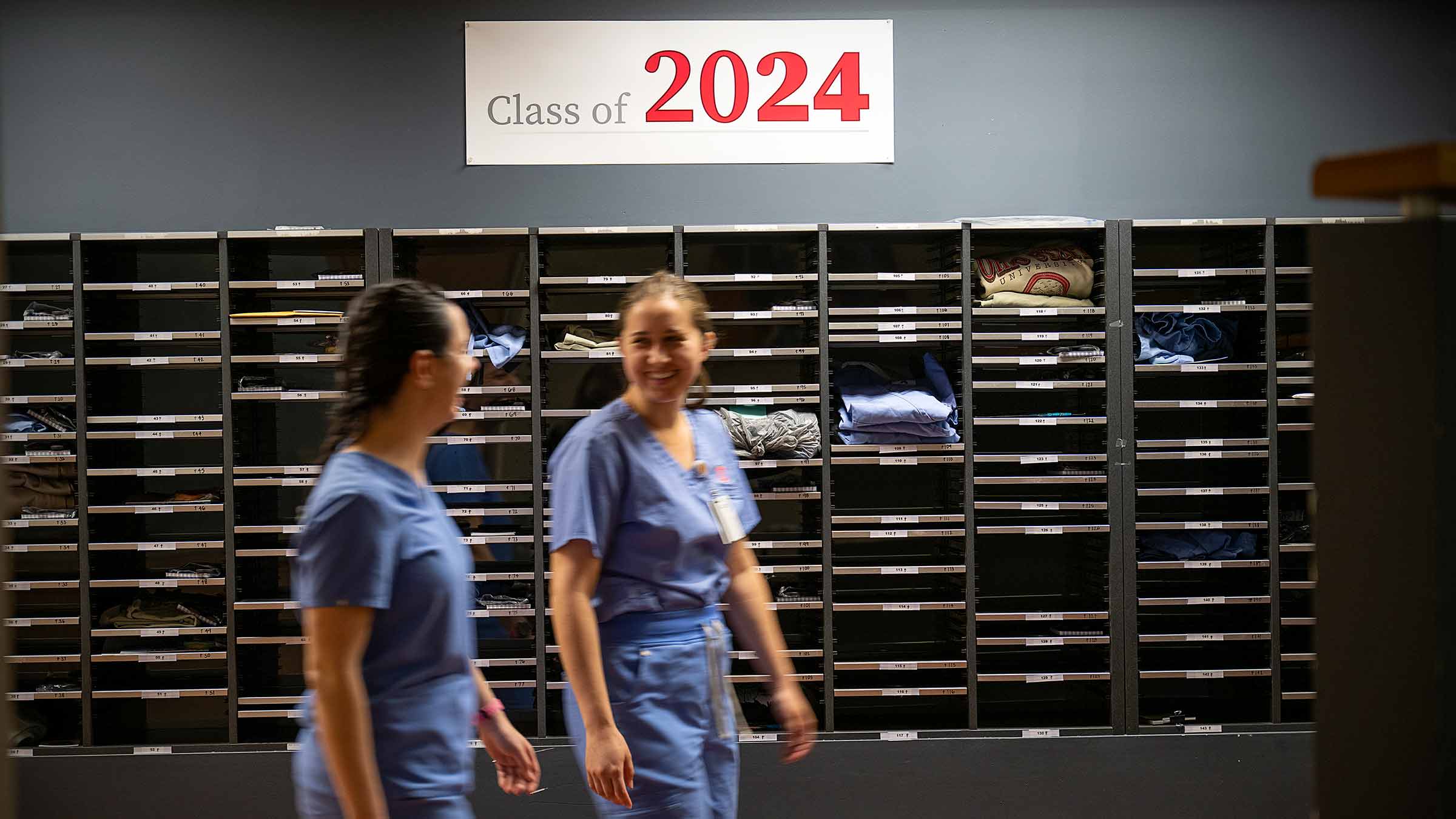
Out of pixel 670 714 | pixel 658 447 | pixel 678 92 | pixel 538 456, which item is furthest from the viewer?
pixel 678 92

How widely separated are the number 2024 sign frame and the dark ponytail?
3.35 m

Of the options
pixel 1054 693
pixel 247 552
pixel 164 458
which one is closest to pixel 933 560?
pixel 1054 693

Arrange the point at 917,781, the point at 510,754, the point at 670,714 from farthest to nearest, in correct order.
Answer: the point at 917,781 < the point at 670,714 < the point at 510,754

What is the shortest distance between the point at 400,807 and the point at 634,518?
0.75 meters

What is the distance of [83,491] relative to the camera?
4.33 metres

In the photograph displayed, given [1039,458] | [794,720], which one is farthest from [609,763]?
[1039,458]

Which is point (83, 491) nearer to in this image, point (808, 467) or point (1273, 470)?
point (808, 467)

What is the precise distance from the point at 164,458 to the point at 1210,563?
4.90 metres

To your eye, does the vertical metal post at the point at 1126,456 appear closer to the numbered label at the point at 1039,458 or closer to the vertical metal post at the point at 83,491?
the numbered label at the point at 1039,458

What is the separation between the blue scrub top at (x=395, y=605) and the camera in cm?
148

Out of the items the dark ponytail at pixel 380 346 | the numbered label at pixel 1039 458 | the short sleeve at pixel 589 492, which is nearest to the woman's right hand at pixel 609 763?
the short sleeve at pixel 589 492

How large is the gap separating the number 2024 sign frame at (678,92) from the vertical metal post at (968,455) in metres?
0.85

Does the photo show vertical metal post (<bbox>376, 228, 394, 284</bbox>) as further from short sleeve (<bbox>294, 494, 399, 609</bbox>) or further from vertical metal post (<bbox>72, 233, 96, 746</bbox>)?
short sleeve (<bbox>294, 494, 399, 609</bbox>)

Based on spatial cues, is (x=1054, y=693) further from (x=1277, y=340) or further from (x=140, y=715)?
(x=140, y=715)
